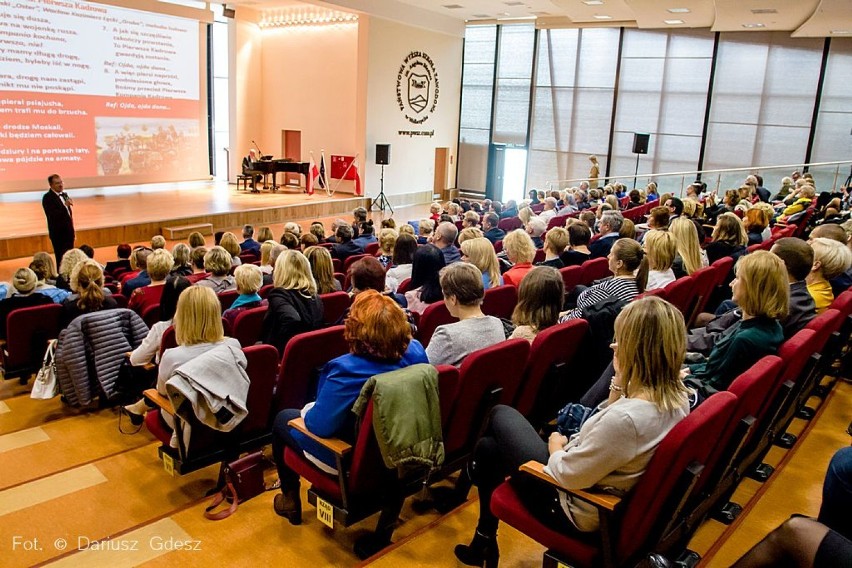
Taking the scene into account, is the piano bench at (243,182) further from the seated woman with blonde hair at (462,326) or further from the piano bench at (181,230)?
the seated woman with blonde hair at (462,326)

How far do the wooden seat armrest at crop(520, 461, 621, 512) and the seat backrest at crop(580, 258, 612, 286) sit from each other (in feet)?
9.70

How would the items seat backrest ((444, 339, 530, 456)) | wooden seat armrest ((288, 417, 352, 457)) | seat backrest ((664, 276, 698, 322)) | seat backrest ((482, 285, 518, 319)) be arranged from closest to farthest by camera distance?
wooden seat armrest ((288, 417, 352, 457))
seat backrest ((444, 339, 530, 456))
seat backrest ((664, 276, 698, 322))
seat backrest ((482, 285, 518, 319))

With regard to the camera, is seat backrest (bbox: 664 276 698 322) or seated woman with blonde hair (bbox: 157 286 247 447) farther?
seat backrest (bbox: 664 276 698 322)

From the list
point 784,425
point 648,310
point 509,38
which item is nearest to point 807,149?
point 509,38

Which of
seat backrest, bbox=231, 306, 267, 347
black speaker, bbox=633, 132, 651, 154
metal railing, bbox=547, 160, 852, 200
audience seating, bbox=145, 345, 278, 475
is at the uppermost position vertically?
black speaker, bbox=633, 132, 651, 154

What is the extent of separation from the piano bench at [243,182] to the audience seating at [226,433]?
13.2 m

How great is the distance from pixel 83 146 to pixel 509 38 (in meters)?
11.0

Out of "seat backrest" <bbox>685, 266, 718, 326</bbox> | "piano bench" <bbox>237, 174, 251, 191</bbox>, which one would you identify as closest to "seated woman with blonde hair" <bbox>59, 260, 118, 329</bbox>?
"seat backrest" <bbox>685, 266, 718, 326</bbox>

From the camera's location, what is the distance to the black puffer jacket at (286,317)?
3.54 metres

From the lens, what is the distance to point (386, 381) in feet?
7.19

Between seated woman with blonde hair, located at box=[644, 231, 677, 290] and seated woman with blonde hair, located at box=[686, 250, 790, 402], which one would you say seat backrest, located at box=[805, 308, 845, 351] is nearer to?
seated woman with blonde hair, located at box=[686, 250, 790, 402]

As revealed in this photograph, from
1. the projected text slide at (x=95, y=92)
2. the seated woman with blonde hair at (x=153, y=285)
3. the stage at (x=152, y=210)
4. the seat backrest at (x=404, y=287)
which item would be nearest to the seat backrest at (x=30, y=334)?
the seated woman with blonde hair at (x=153, y=285)

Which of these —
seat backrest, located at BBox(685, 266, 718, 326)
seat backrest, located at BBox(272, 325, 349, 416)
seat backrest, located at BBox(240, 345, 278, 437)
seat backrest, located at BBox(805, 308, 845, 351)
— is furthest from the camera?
seat backrest, located at BBox(685, 266, 718, 326)

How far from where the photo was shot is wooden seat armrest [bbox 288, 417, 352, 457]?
2.29 m
